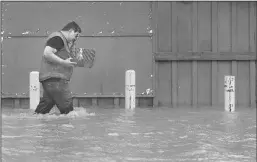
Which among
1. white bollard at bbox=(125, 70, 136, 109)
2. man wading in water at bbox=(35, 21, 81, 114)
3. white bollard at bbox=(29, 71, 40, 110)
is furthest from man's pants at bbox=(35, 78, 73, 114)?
white bollard at bbox=(125, 70, 136, 109)

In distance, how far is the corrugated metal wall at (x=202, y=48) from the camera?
14492 mm

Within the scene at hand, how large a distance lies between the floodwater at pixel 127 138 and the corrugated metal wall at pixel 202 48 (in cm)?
315

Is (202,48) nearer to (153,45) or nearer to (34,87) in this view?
(153,45)

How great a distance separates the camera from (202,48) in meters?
14.5

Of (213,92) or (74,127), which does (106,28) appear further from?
(74,127)

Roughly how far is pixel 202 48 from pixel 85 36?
2.75m

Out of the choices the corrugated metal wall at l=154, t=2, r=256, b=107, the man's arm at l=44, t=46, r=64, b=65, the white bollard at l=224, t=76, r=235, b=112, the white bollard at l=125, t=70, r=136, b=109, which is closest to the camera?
the man's arm at l=44, t=46, r=64, b=65

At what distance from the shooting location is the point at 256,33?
14617 mm

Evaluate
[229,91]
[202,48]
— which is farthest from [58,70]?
[202,48]

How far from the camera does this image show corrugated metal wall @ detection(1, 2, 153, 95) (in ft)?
46.3

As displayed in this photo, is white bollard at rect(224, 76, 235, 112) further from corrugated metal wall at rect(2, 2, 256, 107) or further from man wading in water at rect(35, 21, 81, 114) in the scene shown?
man wading in water at rect(35, 21, 81, 114)

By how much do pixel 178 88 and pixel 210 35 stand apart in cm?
145

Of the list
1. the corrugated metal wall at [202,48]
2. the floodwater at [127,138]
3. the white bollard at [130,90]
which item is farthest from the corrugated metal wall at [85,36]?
the floodwater at [127,138]

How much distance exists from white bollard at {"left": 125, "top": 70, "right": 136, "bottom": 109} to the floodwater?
1566 mm
